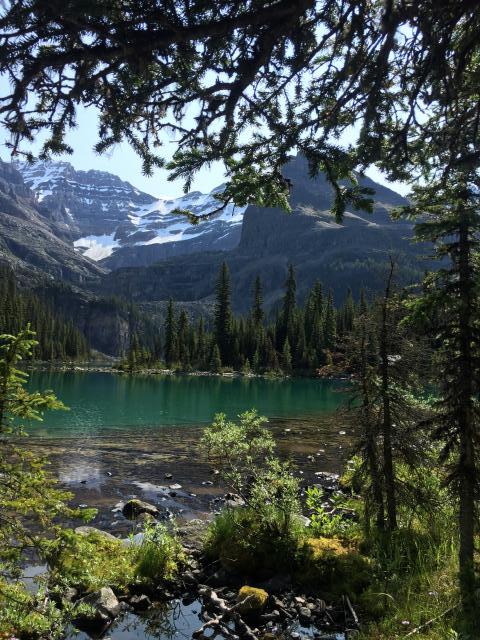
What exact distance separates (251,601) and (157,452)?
16.0 m

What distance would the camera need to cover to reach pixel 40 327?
131 m

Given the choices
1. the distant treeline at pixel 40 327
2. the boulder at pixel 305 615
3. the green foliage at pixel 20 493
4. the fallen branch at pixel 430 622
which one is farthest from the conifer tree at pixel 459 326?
the distant treeline at pixel 40 327

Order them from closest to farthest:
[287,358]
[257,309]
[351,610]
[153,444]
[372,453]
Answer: [351,610] → [372,453] → [153,444] → [287,358] → [257,309]

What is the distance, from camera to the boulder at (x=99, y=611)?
7781 millimetres

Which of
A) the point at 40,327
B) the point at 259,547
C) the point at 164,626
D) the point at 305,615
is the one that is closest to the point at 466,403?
the point at 305,615

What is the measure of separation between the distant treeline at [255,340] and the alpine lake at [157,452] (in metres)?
50.4

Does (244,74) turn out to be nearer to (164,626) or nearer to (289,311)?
(164,626)

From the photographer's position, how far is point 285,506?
9477 millimetres

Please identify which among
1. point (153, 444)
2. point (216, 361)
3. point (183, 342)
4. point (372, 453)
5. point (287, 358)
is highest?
point (183, 342)

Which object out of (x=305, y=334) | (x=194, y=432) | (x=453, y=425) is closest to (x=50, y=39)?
(x=453, y=425)

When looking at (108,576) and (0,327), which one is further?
(0,327)

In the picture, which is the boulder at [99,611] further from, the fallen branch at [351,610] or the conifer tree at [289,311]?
the conifer tree at [289,311]

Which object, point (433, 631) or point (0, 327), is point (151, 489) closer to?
point (433, 631)

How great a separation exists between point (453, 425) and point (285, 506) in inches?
144
